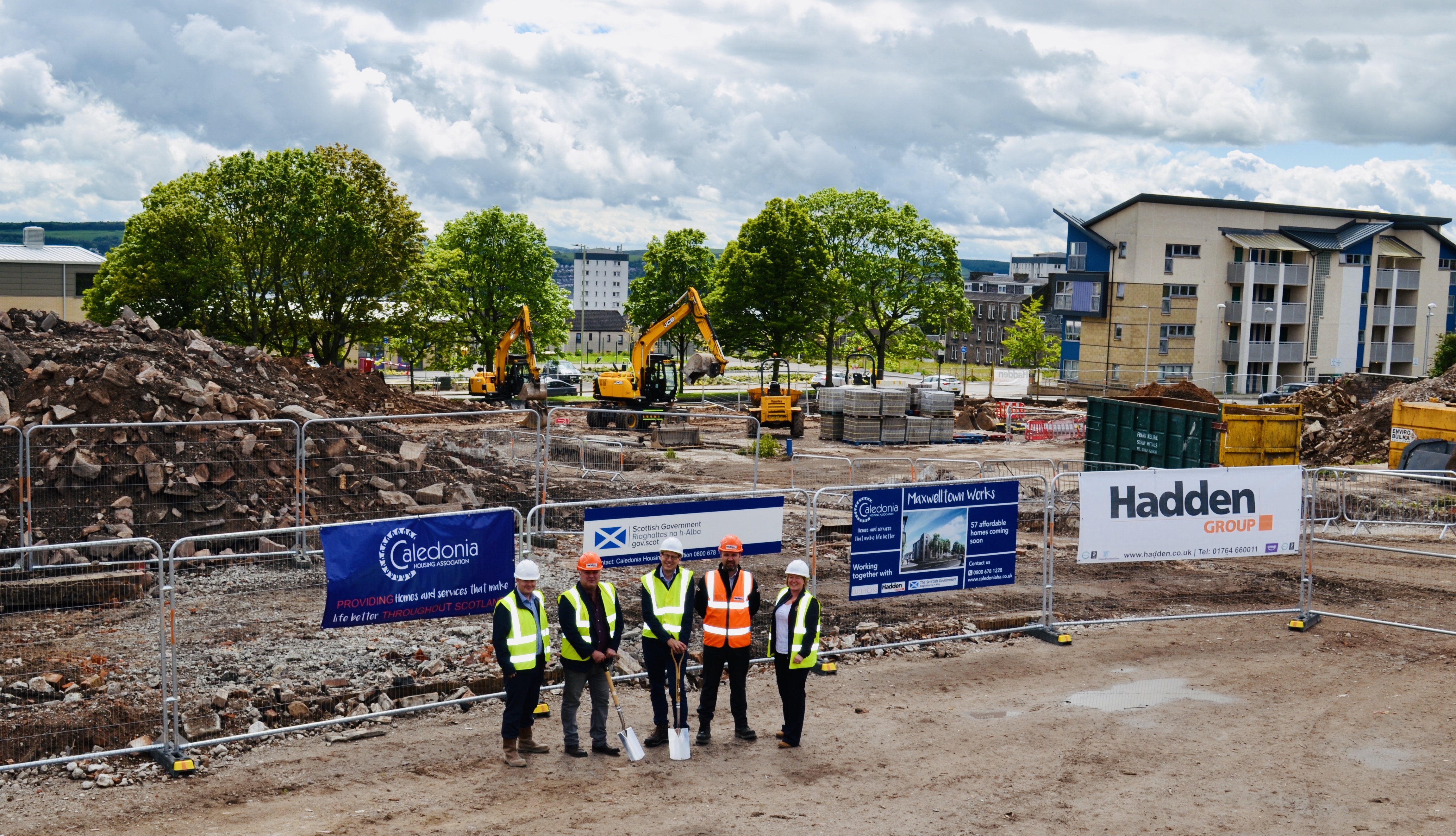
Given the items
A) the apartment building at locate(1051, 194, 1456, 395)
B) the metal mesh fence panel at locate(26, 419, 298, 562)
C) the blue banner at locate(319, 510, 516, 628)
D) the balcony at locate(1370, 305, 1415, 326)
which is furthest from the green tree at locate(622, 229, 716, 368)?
the blue banner at locate(319, 510, 516, 628)

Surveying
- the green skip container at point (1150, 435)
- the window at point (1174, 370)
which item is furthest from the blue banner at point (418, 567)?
the window at point (1174, 370)

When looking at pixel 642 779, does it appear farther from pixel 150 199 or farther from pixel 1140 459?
pixel 150 199

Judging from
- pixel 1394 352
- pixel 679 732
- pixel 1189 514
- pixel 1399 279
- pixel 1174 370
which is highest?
pixel 1399 279

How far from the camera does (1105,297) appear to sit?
74.1m

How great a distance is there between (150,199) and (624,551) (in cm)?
4273

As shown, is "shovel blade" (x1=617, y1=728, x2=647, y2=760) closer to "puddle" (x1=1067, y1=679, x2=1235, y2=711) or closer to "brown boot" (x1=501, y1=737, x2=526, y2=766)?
"brown boot" (x1=501, y1=737, x2=526, y2=766)

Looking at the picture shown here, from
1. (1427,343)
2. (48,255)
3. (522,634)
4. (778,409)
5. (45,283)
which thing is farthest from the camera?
(48,255)

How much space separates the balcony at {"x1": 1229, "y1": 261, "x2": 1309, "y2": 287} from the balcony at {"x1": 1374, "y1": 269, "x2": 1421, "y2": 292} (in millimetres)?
6607

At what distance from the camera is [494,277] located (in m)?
60.6

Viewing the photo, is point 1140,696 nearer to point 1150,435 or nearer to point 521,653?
point 521,653

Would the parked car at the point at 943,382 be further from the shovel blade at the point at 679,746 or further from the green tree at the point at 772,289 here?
the shovel blade at the point at 679,746

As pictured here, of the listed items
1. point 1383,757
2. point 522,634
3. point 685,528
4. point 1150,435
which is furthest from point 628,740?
point 1150,435

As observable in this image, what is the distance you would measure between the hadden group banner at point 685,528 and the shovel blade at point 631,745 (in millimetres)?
2279

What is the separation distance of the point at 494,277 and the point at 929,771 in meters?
54.0
